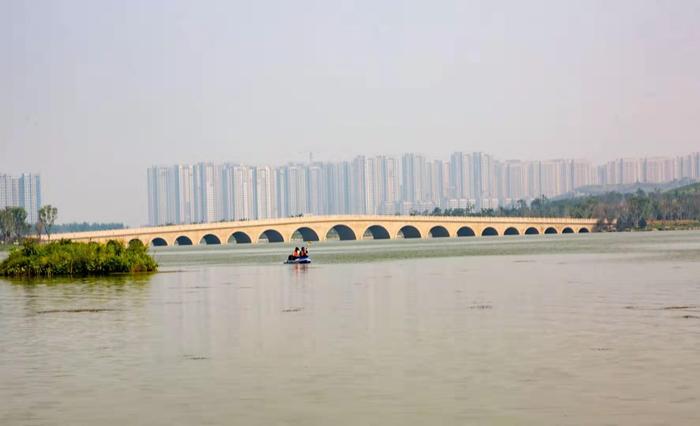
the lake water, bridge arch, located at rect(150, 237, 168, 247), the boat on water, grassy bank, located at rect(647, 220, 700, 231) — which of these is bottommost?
the lake water

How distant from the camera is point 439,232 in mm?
142625

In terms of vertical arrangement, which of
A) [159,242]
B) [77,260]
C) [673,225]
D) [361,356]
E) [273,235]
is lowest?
[361,356]

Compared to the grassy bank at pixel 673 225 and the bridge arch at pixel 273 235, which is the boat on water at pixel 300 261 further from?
the grassy bank at pixel 673 225

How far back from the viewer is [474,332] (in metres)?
20.0

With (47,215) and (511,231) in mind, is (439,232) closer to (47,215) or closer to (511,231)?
(511,231)

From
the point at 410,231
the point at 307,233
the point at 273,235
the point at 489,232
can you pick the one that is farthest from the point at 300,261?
the point at 489,232

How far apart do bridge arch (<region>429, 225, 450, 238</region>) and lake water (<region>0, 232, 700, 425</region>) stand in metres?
105

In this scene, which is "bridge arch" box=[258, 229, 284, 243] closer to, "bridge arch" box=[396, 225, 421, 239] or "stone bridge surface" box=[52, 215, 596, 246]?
"stone bridge surface" box=[52, 215, 596, 246]

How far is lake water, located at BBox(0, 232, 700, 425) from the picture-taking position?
12.7 meters

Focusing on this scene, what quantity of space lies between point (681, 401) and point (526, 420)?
2.02 m

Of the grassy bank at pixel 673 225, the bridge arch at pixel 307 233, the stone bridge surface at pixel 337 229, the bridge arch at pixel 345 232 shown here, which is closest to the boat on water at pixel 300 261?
the stone bridge surface at pixel 337 229

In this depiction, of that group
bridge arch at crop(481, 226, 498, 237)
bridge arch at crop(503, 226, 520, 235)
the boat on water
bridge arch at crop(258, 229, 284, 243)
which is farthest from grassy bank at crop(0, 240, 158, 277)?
bridge arch at crop(503, 226, 520, 235)

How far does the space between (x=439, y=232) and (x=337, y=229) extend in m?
18.0

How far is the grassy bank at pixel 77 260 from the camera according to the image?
44.7m
